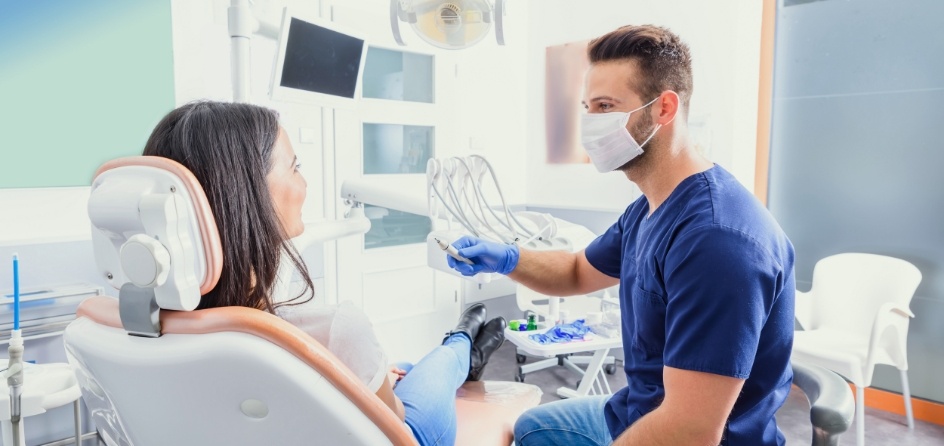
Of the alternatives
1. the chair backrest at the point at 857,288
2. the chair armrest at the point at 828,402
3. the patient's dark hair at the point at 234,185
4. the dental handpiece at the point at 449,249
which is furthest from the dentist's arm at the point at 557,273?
the chair backrest at the point at 857,288

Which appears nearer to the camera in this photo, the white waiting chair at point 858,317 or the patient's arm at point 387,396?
the patient's arm at point 387,396

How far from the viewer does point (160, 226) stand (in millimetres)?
614

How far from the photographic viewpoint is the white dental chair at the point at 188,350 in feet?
2.09

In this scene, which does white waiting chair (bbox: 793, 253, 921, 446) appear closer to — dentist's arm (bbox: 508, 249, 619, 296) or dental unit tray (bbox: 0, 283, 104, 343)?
dentist's arm (bbox: 508, 249, 619, 296)

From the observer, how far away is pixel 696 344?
99cm

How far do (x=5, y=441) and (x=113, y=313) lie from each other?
138cm

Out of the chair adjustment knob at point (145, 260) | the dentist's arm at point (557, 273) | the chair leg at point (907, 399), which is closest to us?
the chair adjustment knob at point (145, 260)

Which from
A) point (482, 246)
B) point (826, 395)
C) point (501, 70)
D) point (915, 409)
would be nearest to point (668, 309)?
point (826, 395)

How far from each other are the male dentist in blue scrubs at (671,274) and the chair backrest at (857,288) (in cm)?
177

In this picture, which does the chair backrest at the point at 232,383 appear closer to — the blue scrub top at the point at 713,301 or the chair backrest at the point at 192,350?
the chair backrest at the point at 192,350

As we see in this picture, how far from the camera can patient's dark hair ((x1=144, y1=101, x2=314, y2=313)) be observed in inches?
34.0

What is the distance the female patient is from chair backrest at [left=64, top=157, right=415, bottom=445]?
0.56 ft

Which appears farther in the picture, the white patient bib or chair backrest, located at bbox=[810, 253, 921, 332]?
chair backrest, located at bbox=[810, 253, 921, 332]

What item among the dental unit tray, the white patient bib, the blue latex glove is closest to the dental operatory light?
the blue latex glove
